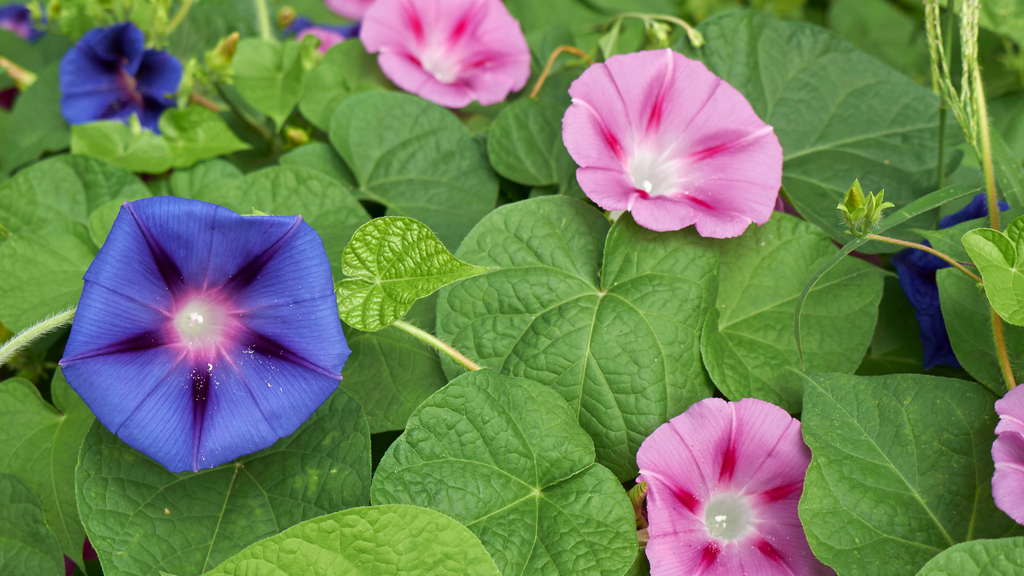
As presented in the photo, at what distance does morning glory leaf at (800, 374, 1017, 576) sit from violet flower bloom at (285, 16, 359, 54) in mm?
982

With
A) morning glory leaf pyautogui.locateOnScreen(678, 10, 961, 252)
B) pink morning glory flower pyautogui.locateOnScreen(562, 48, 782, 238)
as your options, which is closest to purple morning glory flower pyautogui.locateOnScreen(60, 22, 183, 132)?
pink morning glory flower pyautogui.locateOnScreen(562, 48, 782, 238)

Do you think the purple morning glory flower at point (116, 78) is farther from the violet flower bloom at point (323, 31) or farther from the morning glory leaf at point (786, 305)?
the morning glory leaf at point (786, 305)

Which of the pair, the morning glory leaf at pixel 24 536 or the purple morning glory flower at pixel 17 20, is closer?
the morning glory leaf at pixel 24 536

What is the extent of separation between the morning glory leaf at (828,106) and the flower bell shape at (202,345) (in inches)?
25.7

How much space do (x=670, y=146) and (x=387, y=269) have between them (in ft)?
1.26

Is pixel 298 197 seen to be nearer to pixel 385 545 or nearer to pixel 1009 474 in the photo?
pixel 385 545

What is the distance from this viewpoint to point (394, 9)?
1031mm

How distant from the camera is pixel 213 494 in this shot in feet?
2.23

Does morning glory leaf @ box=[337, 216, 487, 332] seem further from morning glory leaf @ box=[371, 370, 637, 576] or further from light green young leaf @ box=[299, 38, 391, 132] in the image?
light green young leaf @ box=[299, 38, 391, 132]

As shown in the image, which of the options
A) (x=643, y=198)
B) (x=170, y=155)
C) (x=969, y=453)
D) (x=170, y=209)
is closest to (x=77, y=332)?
(x=170, y=209)

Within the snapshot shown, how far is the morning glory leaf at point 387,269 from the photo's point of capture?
66 centimetres

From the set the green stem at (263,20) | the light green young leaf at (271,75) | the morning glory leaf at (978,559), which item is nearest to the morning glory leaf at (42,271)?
the light green young leaf at (271,75)

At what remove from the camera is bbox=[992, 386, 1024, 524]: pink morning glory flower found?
0.60 m

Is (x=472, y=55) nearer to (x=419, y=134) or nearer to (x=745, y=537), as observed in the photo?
(x=419, y=134)
